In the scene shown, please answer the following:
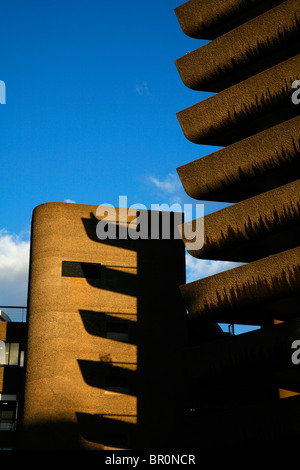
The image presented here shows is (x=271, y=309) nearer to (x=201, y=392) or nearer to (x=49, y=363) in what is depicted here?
(x=201, y=392)

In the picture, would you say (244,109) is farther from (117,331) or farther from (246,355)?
(117,331)

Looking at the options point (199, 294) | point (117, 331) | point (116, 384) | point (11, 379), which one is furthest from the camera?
point (11, 379)

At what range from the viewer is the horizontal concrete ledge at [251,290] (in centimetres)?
4000

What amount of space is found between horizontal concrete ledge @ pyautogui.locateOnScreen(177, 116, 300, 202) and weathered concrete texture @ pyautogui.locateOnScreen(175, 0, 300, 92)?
20.7ft

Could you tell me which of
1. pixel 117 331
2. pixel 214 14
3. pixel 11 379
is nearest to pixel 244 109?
pixel 214 14

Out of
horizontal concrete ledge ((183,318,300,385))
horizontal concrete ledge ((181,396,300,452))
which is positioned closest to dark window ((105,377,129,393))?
horizontal concrete ledge ((183,318,300,385))

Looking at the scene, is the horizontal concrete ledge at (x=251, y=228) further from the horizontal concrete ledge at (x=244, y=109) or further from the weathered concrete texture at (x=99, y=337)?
the weathered concrete texture at (x=99, y=337)

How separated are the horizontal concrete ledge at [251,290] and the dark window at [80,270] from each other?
8.78 meters

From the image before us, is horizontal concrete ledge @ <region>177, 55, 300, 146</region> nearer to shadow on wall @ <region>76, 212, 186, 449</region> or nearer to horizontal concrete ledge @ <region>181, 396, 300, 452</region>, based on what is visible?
shadow on wall @ <region>76, 212, 186, 449</region>

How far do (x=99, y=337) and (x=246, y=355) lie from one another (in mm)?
12190

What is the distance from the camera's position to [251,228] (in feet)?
140

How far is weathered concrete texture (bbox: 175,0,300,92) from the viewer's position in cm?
4521

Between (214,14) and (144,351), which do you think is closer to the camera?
(214,14)

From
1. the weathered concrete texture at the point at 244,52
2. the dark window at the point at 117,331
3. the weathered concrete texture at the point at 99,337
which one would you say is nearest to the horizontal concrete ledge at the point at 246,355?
the weathered concrete texture at the point at 99,337
